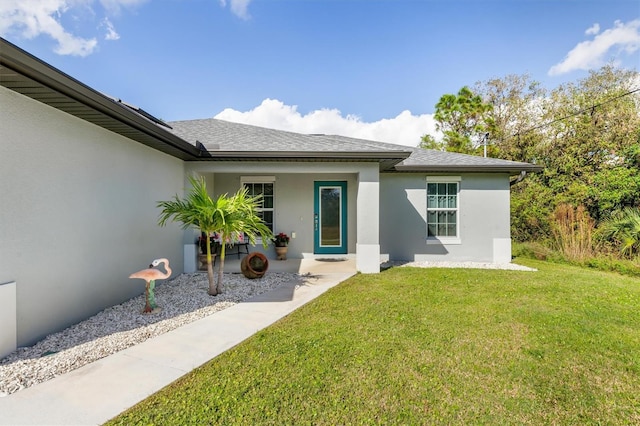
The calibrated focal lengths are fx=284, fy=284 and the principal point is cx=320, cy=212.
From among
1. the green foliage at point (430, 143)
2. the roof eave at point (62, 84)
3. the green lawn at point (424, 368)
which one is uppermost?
the green foliage at point (430, 143)

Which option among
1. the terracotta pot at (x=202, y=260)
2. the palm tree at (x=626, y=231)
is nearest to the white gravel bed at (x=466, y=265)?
the palm tree at (x=626, y=231)

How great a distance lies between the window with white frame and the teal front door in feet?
4.72

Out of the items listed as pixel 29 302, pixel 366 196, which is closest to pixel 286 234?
pixel 366 196

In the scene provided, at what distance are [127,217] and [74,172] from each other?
133 centimetres

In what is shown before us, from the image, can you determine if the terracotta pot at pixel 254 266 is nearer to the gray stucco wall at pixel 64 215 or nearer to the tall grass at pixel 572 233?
the gray stucco wall at pixel 64 215

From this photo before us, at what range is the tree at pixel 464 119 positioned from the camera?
19031 millimetres

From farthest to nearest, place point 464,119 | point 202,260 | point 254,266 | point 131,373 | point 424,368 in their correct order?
point 464,119
point 202,260
point 254,266
point 424,368
point 131,373

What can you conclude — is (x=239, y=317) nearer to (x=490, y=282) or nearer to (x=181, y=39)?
(x=490, y=282)

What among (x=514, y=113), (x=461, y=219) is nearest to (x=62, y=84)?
(x=461, y=219)

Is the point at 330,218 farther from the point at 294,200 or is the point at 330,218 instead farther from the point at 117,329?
the point at 117,329

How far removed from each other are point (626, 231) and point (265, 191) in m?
12.0

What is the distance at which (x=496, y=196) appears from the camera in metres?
9.16

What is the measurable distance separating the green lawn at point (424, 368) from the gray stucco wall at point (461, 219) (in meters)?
3.96

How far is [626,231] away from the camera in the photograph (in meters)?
9.39
